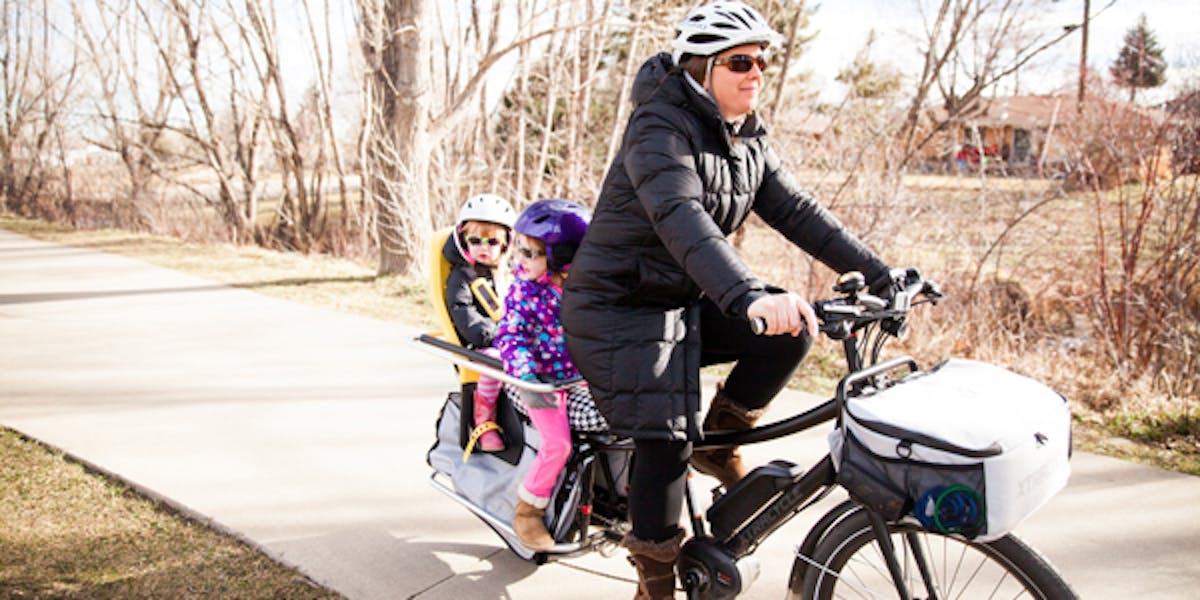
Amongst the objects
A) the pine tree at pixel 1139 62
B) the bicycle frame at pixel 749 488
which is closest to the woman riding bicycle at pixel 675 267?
the bicycle frame at pixel 749 488

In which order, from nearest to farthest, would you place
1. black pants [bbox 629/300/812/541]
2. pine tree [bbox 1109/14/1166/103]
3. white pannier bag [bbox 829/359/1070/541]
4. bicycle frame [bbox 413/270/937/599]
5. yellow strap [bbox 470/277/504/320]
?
white pannier bag [bbox 829/359/1070/541]
bicycle frame [bbox 413/270/937/599]
black pants [bbox 629/300/812/541]
yellow strap [bbox 470/277/504/320]
pine tree [bbox 1109/14/1166/103]

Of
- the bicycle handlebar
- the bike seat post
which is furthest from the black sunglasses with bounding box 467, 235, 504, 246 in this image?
the bicycle handlebar

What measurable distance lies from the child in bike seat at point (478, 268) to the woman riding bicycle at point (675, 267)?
922 mm

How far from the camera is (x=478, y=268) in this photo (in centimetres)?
369

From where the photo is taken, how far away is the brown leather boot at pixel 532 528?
2895 mm

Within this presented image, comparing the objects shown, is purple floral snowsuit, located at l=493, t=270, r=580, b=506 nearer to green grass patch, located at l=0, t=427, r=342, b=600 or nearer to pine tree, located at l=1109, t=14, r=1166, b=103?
green grass patch, located at l=0, t=427, r=342, b=600

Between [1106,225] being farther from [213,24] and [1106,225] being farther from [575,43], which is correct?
[213,24]

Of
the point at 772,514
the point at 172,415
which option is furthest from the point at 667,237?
the point at 172,415

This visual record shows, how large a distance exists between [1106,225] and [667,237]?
6022mm

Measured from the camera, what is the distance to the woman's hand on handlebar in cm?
202

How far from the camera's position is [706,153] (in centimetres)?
236

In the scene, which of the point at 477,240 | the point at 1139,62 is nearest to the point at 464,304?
the point at 477,240

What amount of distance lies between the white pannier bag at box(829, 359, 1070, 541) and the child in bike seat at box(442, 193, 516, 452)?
5.47 feet

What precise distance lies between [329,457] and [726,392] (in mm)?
2405
